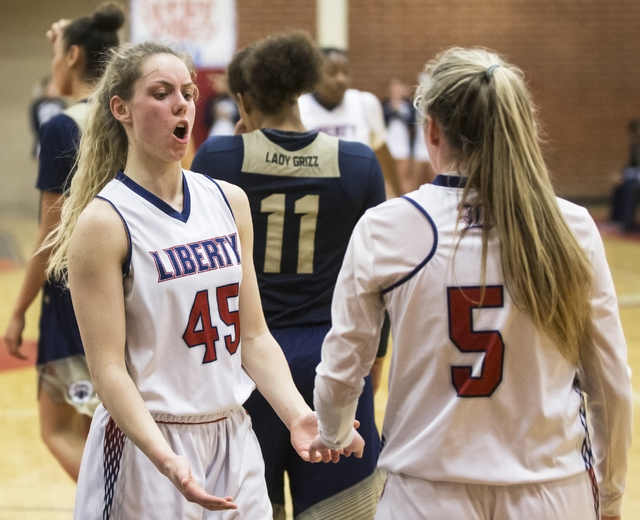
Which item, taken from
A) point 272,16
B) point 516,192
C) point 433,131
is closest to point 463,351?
point 516,192

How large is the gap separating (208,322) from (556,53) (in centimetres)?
1276

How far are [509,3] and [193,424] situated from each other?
1248 centimetres

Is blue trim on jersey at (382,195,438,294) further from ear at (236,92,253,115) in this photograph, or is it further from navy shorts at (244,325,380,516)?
ear at (236,92,253,115)

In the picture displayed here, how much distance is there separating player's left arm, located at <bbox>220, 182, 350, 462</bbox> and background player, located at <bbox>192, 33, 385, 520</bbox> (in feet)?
1.47

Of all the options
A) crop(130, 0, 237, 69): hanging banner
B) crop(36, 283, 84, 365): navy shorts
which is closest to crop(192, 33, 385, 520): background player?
crop(36, 283, 84, 365): navy shorts

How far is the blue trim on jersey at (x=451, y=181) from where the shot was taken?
154 cm

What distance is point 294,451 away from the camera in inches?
92.7

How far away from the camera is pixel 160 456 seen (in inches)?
60.7

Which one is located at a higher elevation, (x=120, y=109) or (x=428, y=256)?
(x=120, y=109)

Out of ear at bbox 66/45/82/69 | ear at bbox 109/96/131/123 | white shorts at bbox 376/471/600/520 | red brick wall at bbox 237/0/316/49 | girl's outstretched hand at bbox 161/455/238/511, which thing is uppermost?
red brick wall at bbox 237/0/316/49

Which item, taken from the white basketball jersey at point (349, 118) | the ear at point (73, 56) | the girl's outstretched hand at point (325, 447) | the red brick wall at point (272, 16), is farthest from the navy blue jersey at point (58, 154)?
the red brick wall at point (272, 16)

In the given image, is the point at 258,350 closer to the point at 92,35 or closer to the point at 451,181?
the point at 451,181

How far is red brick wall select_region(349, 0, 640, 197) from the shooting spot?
12891mm

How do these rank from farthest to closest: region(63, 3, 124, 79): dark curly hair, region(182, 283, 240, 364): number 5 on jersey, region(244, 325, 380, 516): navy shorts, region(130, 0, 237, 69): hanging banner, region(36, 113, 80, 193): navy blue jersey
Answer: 1. region(130, 0, 237, 69): hanging banner
2. region(63, 3, 124, 79): dark curly hair
3. region(36, 113, 80, 193): navy blue jersey
4. region(244, 325, 380, 516): navy shorts
5. region(182, 283, 240, 364): number 5 on jersey
